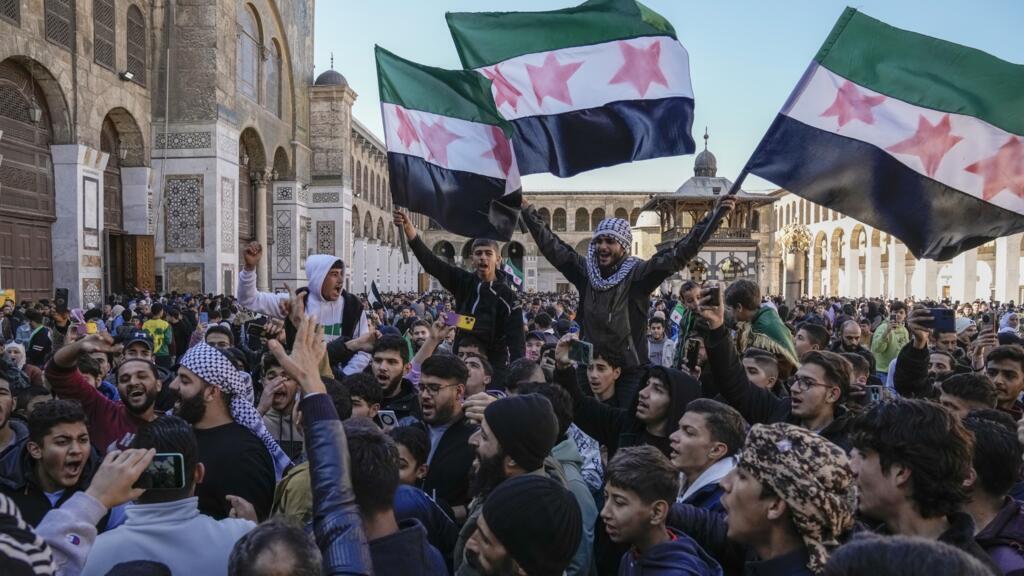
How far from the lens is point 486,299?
580 centimetres

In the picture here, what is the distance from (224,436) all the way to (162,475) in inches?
39.0

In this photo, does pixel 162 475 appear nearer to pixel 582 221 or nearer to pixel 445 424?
pixel 445 424

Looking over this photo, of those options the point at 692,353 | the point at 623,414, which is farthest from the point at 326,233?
the point at 623,414

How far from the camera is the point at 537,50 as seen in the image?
18.8ft

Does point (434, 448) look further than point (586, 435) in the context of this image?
No

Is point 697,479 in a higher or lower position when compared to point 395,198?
lower

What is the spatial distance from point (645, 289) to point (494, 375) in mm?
1287

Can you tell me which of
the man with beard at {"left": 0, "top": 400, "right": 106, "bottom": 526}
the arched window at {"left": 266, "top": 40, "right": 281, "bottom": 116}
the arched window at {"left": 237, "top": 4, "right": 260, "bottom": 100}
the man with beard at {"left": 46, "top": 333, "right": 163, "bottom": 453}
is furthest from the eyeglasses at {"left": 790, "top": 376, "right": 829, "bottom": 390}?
the arched window at {"left": 266, "top": 40, "right": 281, "bottom": 116}

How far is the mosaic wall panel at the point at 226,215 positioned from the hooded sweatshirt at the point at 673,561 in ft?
60.0

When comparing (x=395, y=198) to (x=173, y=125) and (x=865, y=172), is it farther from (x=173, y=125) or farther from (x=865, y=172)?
(x=173, y=125)

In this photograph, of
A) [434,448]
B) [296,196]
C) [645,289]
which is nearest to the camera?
[434,448]

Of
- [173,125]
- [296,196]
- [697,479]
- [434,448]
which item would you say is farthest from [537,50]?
[296,196]

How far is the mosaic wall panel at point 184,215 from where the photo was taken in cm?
1881

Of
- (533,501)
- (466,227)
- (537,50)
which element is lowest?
(533,501)
